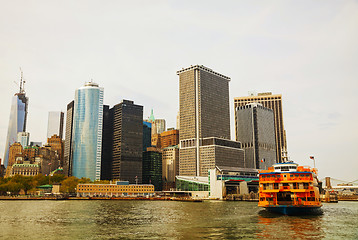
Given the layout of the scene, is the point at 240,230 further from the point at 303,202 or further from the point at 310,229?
the point at 303,202

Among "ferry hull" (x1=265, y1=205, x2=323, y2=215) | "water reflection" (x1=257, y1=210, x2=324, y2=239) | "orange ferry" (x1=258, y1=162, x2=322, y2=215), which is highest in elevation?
"orange ferry" (x1=258, y1=162, x2=322, y2=215)

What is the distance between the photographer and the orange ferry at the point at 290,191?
92.5 metres

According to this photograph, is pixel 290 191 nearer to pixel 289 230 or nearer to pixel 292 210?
pixel 292 210

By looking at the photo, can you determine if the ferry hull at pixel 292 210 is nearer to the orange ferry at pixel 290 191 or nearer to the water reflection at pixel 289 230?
the orange ferry at pixel 290 191

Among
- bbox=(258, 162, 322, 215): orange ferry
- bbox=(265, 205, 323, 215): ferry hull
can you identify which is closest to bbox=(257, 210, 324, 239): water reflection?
bbox=(265, 205, 323, 215): ferry hull

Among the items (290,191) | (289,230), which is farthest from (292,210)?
(289,230)

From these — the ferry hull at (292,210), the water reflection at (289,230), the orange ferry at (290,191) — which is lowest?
the water reflection at (289,230)

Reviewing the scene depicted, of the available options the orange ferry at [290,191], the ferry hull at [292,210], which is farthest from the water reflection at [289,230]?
the orange ferry at [290,191]

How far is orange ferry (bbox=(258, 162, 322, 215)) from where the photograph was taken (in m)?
92.5

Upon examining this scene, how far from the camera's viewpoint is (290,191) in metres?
94.2

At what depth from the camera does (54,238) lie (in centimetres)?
5816

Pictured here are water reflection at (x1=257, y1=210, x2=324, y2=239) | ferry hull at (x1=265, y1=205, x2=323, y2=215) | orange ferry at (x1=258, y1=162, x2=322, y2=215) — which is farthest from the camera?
orange ferry at (x1=258, y1=162, x2=322, y2=215)

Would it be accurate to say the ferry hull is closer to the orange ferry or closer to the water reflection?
the orange ferry

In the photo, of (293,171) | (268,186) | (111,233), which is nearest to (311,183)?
(293,171)
